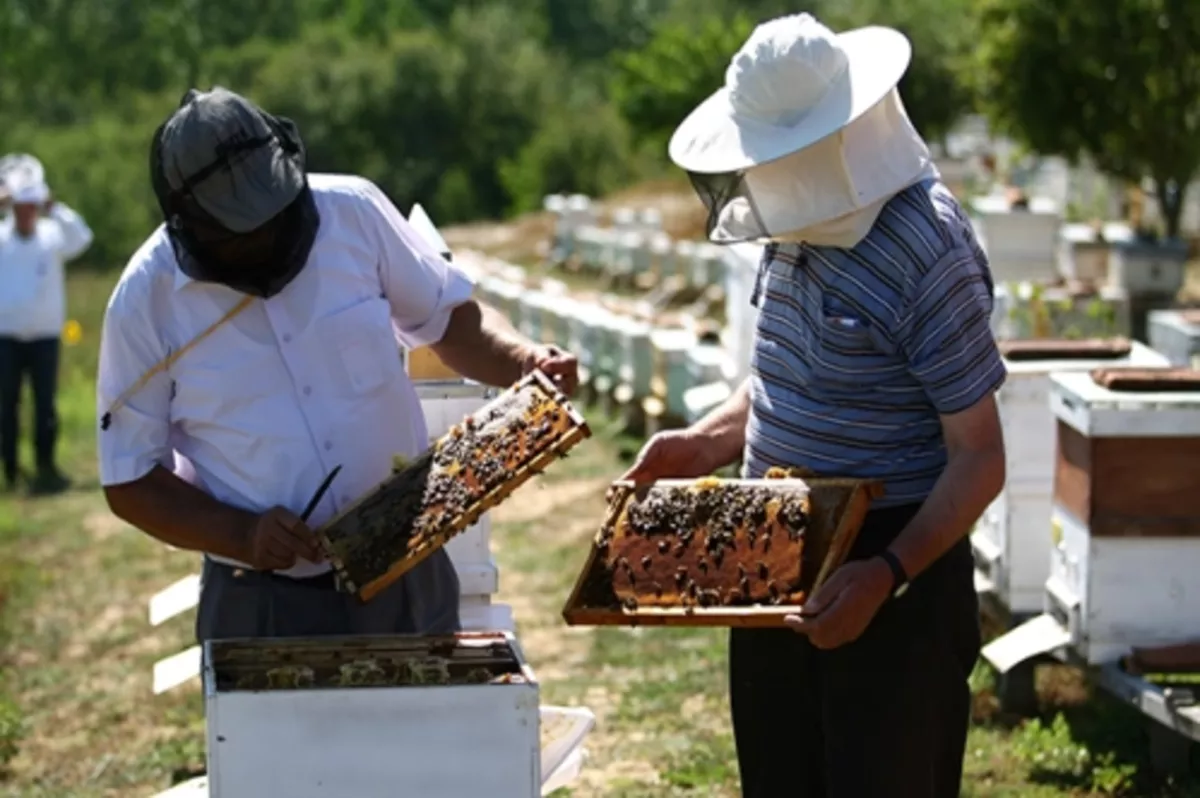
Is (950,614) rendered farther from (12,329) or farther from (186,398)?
(12,329)

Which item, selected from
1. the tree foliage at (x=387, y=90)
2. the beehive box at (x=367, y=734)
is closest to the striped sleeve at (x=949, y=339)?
the beehive box at (x=367, y=734)

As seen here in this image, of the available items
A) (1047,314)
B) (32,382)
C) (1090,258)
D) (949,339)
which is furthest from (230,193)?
(1090,258)

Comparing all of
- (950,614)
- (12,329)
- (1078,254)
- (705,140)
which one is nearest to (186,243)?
(705,140)

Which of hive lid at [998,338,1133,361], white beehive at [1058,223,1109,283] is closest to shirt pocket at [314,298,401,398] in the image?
hive lid at [998,338,1133,361]

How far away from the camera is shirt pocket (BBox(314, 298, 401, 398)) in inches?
153

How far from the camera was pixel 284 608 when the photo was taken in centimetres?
399

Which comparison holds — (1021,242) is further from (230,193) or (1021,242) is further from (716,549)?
(230,193)

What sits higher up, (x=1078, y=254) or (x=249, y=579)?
(x=1078, y=254)

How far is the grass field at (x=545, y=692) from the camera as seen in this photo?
5730mm

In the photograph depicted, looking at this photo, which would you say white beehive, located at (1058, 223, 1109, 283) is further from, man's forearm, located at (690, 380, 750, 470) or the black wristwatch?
the black wristwatch

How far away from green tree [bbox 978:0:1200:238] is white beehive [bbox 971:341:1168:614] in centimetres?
767

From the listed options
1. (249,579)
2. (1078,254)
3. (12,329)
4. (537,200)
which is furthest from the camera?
(537,200)

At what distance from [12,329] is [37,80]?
57634 millimetres

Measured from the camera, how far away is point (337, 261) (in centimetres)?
392
